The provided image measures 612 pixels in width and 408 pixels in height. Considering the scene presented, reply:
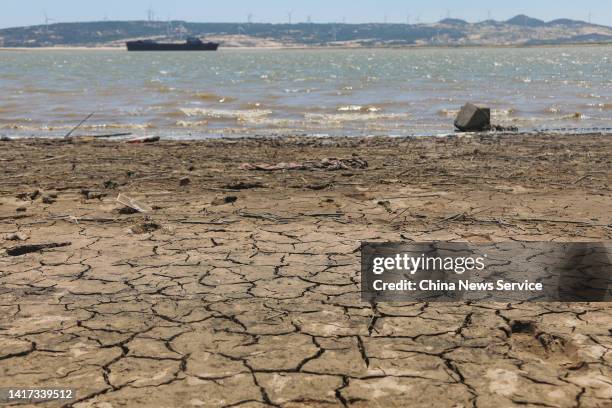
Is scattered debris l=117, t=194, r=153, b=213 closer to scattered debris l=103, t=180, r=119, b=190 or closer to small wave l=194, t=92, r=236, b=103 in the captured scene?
scattered debris l=103, t=180, r=119, b=190

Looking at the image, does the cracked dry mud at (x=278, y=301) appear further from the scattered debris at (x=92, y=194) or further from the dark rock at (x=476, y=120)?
the dark rock at (x=476, y=120)

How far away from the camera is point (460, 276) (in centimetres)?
413

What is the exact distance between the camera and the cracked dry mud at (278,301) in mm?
2805

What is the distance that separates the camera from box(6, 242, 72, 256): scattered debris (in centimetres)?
469

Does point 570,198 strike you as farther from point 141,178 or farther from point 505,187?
point 141,178

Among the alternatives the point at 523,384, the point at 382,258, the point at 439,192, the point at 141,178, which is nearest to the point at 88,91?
the point at 141,178

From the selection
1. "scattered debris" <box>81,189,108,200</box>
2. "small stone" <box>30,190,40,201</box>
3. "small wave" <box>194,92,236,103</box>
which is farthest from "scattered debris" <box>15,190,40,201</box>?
"small wave" <box>194,92,236,103</box>

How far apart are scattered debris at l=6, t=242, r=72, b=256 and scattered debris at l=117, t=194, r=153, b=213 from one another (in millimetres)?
1014

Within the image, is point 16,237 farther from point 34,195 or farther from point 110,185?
point 110,185

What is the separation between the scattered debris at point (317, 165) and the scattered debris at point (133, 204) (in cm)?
212

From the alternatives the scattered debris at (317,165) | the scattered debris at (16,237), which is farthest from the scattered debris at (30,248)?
the scattered debris at (317,165)

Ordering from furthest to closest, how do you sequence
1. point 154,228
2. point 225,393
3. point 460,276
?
point 154,228, point 460,276, point 225,393

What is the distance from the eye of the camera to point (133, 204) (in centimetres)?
595

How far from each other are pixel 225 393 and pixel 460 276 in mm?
1944
